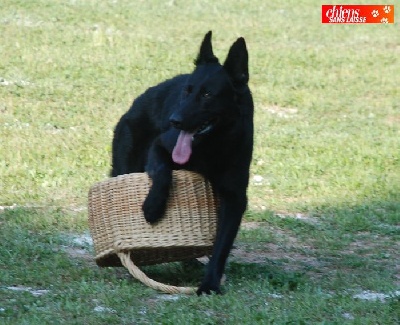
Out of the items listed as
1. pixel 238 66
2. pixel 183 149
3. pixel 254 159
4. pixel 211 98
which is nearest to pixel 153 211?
pixel 183 149

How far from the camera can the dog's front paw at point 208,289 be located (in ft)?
21.0

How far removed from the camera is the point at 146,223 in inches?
255

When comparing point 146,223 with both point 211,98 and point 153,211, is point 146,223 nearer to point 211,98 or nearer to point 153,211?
point 153,211

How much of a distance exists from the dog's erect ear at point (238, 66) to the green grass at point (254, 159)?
4.60ft

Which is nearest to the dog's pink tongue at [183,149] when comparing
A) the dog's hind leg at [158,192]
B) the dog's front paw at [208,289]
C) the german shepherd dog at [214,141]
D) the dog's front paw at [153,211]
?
the german shepherd dog at [214,141]

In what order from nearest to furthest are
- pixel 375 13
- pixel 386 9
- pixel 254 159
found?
pixel 254 159 → pixel 375 13 → pixel 386 9

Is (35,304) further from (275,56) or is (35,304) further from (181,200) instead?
(275,56)

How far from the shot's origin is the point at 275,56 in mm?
15961

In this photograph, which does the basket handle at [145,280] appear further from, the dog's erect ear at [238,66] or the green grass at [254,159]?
the dog's erect ear at [238,66]

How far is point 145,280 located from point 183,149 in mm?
898

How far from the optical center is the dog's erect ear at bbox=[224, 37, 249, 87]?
6.43 m

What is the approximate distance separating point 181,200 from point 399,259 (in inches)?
94.6

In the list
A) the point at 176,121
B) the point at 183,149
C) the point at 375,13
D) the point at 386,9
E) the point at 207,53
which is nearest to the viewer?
the point at 176,121

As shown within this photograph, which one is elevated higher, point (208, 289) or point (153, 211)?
point (153, 211)
